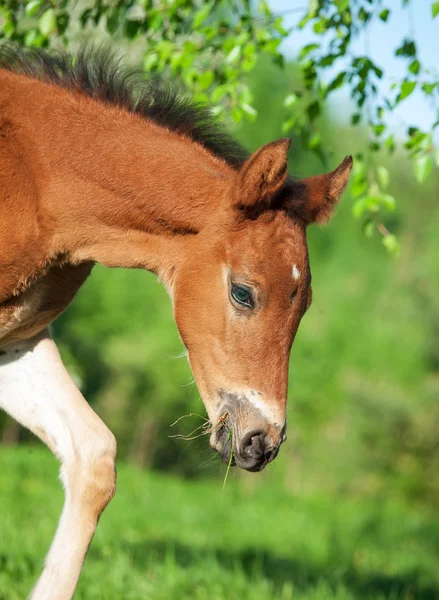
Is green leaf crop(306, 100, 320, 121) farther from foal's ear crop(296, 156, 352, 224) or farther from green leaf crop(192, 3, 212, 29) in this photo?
foal's ear crop(296, 156, 352, 224)

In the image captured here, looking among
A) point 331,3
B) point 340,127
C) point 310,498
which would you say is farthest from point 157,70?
point 340,127

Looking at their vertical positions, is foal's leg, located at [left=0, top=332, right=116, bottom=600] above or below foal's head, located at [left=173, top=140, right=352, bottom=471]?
below

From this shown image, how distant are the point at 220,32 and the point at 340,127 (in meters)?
39.6

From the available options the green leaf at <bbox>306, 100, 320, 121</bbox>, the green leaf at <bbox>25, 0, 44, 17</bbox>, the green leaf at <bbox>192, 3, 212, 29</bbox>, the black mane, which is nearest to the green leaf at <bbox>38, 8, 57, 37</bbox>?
the green leaf at <bbox>25, 0, 44, 17</bbox>

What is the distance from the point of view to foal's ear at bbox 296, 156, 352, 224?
4.45m

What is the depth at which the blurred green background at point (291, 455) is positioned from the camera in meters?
6.70

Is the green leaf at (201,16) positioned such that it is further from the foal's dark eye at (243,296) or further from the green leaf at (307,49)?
the foal's dark eye at (243,296)

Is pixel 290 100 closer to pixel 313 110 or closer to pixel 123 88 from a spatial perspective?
pixel 313 110

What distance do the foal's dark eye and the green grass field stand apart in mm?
1693

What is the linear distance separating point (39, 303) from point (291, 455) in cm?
2565

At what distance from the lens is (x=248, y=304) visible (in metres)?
4.09

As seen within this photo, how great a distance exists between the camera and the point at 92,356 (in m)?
22.9

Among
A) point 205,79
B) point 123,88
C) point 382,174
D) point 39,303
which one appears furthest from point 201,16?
point 39,303

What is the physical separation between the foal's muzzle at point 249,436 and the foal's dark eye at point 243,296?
431mm
